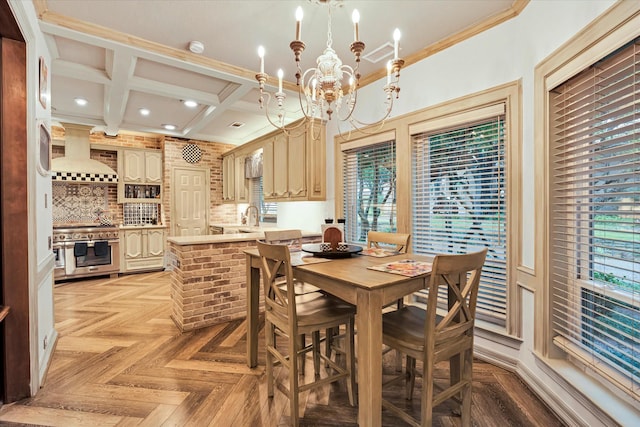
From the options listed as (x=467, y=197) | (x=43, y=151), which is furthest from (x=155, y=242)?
(x=467, y=197)

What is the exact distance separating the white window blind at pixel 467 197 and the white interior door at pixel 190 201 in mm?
4734

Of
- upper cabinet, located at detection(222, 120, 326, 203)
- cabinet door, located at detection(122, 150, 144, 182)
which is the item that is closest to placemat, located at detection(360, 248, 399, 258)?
upper cabinet, located at detection(222, 120, 326, 203)

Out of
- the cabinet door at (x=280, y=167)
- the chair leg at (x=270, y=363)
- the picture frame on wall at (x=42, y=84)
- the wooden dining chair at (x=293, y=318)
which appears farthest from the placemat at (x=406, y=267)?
the picture frame on wall at (x=42, y=84)

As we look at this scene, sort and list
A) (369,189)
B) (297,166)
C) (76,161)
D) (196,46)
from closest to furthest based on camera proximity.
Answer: (196,46) → (369,189) → (297,166) → (76,161)

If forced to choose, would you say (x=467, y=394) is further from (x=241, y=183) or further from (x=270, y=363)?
(x=241, y=183)

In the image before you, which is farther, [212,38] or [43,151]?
[212,38]

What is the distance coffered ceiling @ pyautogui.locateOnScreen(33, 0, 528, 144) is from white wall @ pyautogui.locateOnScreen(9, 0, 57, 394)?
1.33 ft

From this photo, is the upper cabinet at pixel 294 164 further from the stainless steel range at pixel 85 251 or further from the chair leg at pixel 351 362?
the stainless steel range at pixel 85 251

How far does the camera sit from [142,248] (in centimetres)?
555

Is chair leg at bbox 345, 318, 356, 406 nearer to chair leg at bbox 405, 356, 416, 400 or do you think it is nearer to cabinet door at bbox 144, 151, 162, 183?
chair leg at bbox 405, 356, 416, 400

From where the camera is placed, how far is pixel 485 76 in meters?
2.37

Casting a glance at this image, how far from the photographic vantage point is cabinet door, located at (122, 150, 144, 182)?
18.5 feet

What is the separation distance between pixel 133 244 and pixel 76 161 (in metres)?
1.65

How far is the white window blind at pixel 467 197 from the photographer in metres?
2.35
